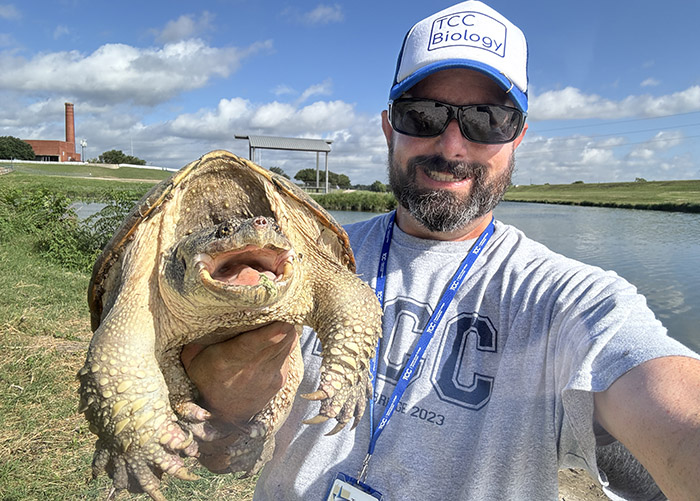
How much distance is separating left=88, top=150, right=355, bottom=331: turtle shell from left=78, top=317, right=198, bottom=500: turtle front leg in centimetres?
50

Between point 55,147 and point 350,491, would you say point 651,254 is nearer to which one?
point 350,491

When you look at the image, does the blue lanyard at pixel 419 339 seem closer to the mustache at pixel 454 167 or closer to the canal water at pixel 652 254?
the mustache at pixel 454 167

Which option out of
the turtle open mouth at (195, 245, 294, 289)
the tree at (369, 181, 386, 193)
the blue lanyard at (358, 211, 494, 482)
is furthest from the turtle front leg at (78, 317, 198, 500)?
the tree at (369, 181, 386, 193)

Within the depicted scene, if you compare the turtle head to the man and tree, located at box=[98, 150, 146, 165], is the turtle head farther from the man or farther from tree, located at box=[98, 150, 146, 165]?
tree, located at box=[98, 150, 146, 165]

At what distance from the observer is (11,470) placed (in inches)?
148

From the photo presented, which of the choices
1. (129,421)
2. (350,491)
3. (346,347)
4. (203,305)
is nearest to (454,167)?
(346,347)

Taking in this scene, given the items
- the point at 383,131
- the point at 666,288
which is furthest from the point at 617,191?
the point at 383,131

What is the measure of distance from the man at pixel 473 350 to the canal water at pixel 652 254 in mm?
9272

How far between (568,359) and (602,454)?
34cm

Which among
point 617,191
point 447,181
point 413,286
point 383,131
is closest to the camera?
point 413,286

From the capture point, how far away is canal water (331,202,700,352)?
10.7 metres

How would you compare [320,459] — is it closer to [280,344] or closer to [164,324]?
[280,344]

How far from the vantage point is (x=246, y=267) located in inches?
78.0

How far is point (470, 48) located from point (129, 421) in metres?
2.22
